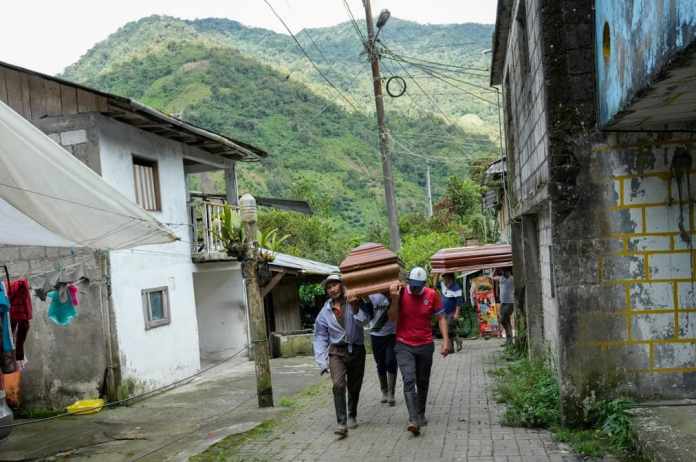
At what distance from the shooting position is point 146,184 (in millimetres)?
14953

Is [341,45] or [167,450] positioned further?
[341,45]

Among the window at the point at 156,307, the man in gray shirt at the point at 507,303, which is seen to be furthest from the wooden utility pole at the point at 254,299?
the man in gray shirt at the point at 507,303

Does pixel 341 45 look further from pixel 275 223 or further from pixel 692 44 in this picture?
pixel 692 44

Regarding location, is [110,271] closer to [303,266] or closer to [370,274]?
[370,274]

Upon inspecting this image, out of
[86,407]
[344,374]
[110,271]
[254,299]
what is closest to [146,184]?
[110,271]

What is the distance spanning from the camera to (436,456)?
259 inches

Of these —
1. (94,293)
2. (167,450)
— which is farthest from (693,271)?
(94,293)

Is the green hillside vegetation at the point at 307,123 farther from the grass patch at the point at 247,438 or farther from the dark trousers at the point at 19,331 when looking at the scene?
the dark trousers at the point at 19,331

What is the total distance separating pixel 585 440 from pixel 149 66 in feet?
181

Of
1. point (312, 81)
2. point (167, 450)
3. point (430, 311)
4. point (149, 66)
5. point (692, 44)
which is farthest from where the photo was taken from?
point (312, 81)

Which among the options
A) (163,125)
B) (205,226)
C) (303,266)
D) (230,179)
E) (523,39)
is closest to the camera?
(523,39)

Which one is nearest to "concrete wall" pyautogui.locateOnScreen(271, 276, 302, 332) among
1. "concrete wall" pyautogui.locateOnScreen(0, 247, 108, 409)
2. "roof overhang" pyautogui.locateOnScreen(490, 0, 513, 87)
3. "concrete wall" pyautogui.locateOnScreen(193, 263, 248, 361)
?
"concrete wall" pyautogui.locateOnScreen(193, 263, 248, 361)

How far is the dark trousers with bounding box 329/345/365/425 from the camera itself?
25.5ft

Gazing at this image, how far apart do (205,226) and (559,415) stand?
11.3m
